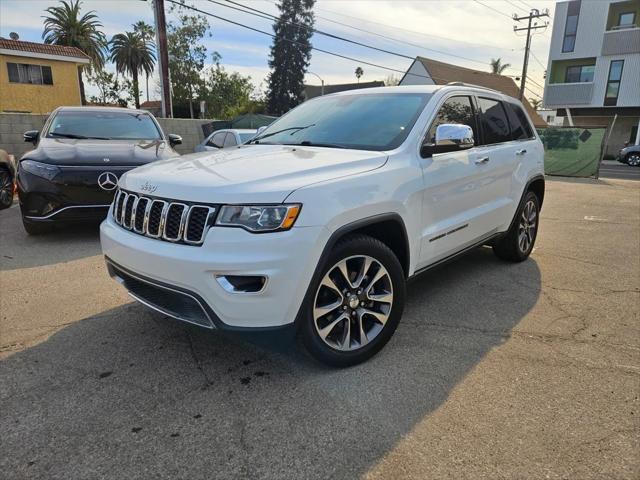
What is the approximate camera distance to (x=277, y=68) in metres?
52.3

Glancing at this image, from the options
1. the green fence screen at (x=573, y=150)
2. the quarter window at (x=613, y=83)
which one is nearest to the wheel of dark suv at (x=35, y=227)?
the green fence screen at (x=573, y=150)

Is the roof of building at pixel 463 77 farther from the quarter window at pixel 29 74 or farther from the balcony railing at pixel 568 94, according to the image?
the quarter window at pixel 29 74

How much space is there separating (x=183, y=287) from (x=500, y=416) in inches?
72.0

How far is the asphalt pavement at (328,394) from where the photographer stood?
2168 millimetres

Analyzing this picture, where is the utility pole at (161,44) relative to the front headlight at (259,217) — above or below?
above

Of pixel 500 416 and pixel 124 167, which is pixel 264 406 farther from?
pixel 124 167

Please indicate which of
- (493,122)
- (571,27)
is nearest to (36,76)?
(493,122)

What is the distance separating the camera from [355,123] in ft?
11.9

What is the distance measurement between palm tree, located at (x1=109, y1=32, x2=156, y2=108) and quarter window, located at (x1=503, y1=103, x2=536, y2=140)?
2145 inches

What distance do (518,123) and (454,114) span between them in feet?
4.96

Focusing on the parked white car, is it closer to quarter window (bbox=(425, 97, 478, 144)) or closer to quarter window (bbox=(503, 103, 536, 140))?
quarter window (bbox=(503, 103, 536, 140))

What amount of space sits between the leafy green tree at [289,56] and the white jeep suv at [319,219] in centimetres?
4942

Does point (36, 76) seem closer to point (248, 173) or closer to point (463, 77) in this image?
point (463, 77)

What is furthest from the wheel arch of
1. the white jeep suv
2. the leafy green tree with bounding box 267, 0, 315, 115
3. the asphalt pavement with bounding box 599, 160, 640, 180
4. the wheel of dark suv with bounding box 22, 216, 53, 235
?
the leafy green tree with bounding box 267, 0, 315, 115
